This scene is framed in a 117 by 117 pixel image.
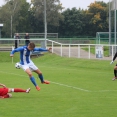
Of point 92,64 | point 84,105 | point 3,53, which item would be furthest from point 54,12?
point 84,105

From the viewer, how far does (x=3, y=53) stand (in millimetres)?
50031

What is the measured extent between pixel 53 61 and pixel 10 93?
24.8 metres

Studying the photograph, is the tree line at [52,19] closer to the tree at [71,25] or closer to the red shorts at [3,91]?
the tree at [71,25]

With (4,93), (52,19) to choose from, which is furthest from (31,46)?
(52,19)

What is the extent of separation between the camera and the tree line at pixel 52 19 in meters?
97.4

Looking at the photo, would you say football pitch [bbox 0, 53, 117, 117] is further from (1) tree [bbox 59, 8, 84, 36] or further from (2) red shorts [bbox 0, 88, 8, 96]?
(1) tree [bbox 59, 8, 84, 36]

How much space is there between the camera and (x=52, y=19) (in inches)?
3844

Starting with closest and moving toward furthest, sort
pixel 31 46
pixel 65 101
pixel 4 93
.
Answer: pixel 65 101, pixel 4 93, pixel 31 46

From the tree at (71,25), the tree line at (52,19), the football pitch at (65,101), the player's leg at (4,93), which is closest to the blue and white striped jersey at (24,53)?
the football pitch at (65,101)

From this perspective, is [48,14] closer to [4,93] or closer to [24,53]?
[24,53]

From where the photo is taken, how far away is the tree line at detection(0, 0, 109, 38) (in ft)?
320

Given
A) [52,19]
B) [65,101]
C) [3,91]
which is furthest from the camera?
[52,19]

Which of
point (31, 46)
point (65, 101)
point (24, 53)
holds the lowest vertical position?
point (65, 101)

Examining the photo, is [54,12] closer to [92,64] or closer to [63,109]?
[92,64]
